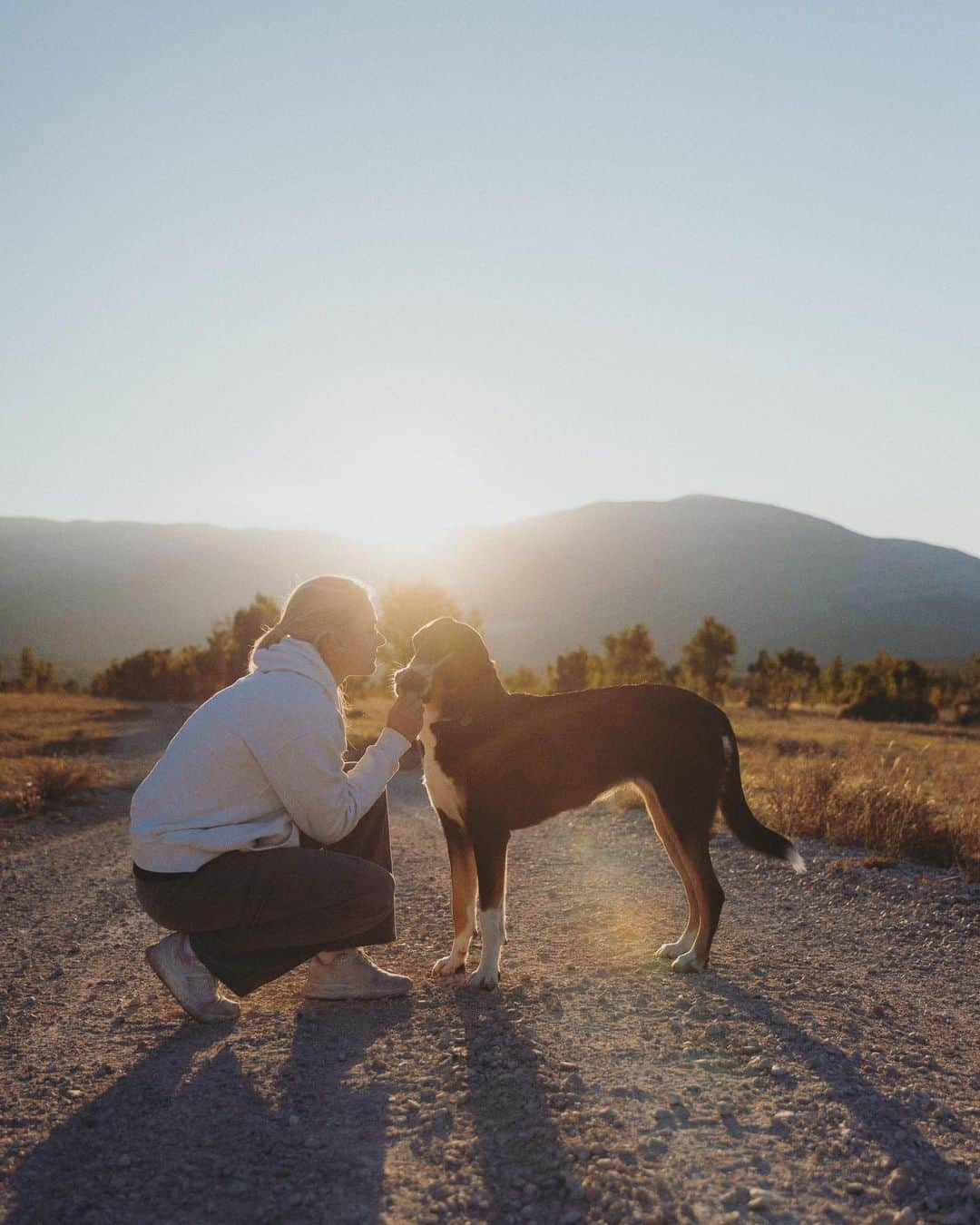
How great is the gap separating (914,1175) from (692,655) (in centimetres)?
4871

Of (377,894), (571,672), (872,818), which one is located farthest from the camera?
(571,672)

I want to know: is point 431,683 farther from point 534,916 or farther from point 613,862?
point 613,862

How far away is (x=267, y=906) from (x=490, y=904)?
1.18m

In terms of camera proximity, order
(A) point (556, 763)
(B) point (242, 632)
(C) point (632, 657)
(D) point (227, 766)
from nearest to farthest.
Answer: (D) point (227, 766) < (A) point (556, 763) < (B) point (242, 632) < (C) point (632, 657)

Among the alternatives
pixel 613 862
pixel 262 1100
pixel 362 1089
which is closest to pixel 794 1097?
pixel 362 1089

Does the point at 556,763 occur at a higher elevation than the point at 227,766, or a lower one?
lower

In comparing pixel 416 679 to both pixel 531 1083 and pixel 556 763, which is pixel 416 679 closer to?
pixel 556 763

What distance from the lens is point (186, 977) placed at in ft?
15.4

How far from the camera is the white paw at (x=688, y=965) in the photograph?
5410 millimetres

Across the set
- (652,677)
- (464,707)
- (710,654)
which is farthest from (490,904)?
(710,654)

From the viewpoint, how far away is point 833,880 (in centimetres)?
788

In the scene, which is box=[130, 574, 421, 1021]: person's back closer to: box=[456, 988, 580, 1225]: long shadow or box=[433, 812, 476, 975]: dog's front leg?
box=[433, 812, 476, 975]: dog's front leg

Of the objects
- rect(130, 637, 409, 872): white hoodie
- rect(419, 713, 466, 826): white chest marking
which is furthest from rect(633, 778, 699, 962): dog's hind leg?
rect(130, 637, 409, 872): white hoodie

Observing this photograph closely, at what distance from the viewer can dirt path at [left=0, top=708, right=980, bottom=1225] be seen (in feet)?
10.3
